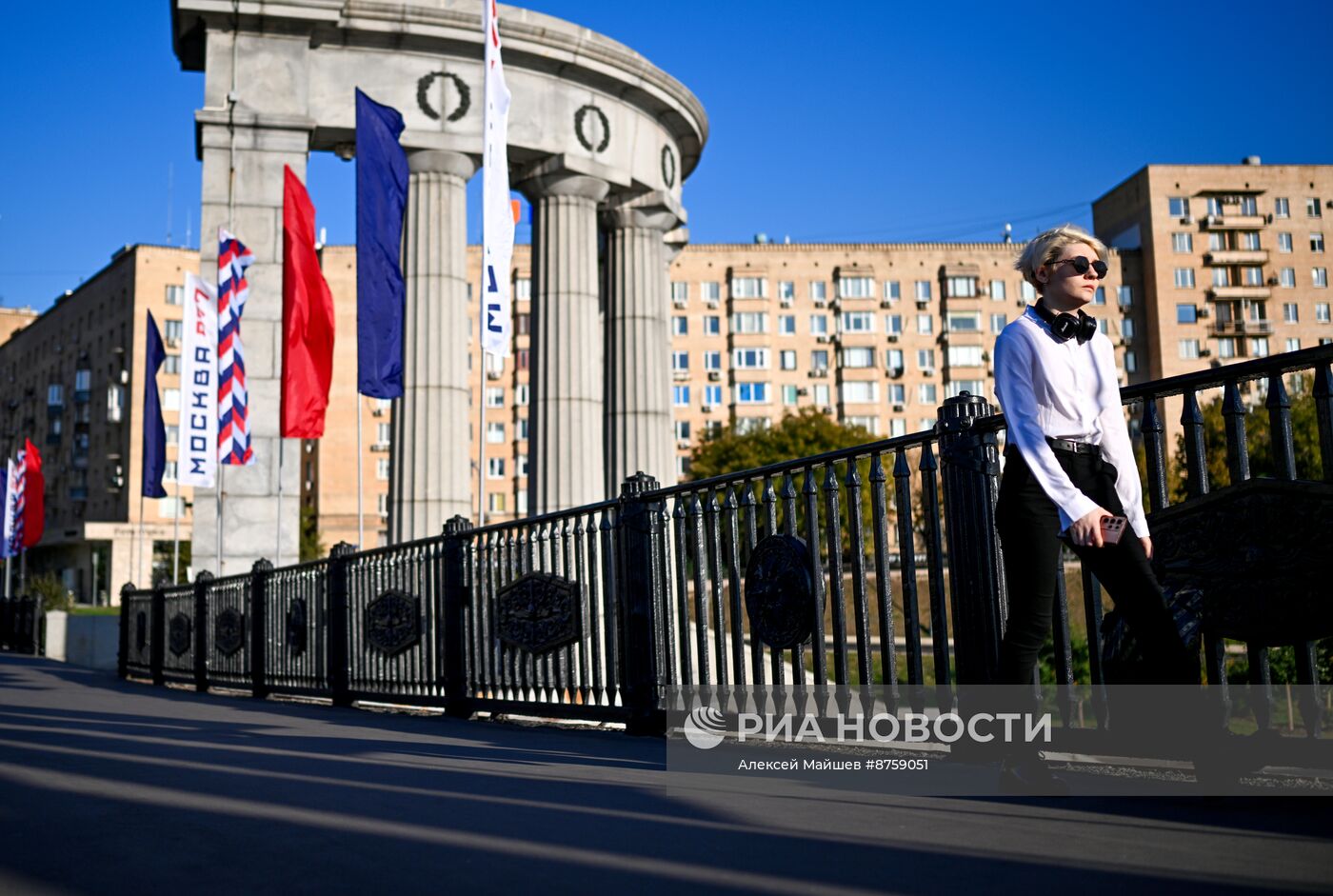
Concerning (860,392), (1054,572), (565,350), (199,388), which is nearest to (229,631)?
(199,388)

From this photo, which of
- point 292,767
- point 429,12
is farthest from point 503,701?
point 429,12

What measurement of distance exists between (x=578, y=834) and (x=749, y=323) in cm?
8769

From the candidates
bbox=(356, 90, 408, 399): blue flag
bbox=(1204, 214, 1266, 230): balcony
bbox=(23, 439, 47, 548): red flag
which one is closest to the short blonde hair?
bbox=(356, 90, 408, 399): blue flag

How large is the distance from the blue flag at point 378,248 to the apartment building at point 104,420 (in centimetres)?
6347

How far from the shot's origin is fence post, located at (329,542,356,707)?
12.9 m

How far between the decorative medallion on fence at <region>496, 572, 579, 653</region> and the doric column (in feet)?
51.2

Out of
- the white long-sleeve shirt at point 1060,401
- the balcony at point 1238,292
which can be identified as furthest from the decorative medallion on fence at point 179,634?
the balcony at point 1238,292

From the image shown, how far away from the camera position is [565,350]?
2353 centimetres

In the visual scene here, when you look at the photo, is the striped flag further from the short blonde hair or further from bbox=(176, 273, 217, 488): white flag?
the short blonde hair

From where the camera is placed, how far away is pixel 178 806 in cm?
477

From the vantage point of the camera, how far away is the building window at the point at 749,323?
9069 centimetres

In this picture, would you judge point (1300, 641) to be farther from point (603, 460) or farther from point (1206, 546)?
point (603, 460)

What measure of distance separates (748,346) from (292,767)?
85.9m

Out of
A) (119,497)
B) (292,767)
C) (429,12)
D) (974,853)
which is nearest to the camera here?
(974,853)
